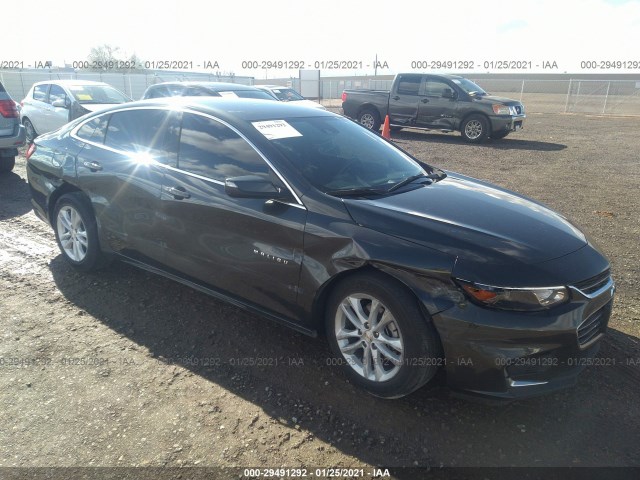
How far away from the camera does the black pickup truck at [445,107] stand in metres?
14.1

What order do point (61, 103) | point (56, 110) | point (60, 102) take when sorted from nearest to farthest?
point (61, 103) → point (60, 102) → point (56, 110)

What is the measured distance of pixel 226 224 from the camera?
11.4ft

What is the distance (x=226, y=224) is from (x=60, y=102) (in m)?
10.3

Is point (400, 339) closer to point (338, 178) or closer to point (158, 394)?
point (338, 178)

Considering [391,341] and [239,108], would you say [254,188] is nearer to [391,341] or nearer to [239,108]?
[239,108]

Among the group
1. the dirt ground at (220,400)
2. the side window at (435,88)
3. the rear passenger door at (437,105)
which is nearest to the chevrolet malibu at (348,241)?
the dirt ground at (220,400)

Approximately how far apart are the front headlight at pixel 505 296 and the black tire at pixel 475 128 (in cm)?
1255

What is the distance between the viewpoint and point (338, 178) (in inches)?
135

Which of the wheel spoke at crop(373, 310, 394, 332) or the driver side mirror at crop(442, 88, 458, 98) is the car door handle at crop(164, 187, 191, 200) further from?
the driver side mirror at crop(442, 88, 458, 98)

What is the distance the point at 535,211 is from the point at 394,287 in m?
1.38

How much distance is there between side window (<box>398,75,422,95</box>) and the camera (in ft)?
50.3

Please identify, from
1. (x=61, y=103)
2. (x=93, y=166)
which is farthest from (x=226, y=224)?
(x=61, y=103)

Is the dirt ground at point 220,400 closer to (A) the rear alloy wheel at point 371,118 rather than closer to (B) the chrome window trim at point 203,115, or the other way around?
(B) the chrome window trim at point 203,115

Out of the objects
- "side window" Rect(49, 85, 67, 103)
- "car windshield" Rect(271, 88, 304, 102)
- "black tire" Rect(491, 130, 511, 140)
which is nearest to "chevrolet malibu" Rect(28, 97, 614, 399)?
"side window" Rect(49, 85, 67, 103)
